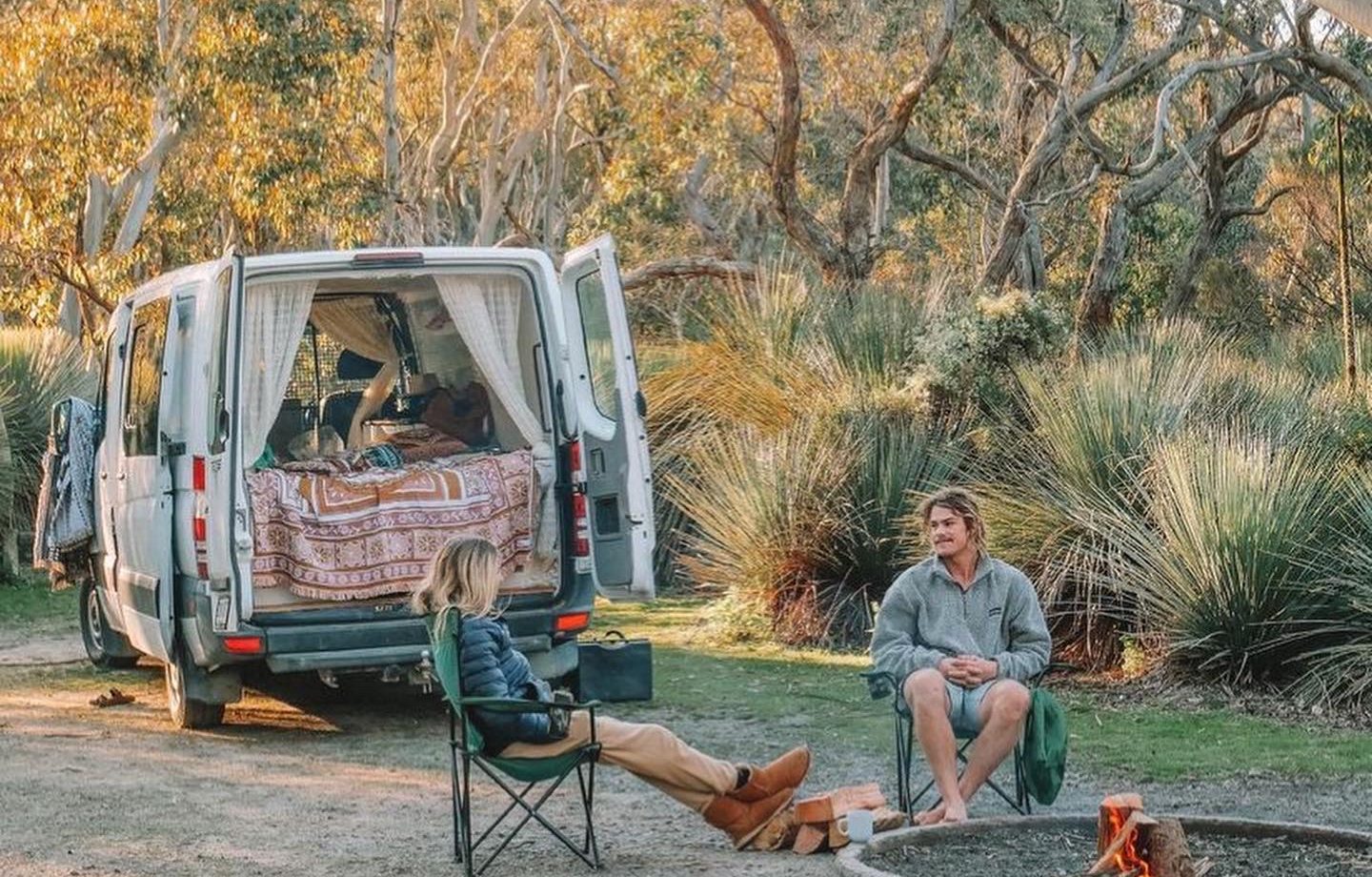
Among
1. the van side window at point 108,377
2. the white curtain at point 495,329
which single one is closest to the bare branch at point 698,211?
the van side window at point 108,377

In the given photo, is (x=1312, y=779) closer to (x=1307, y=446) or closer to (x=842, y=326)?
(x=1307, y=446)

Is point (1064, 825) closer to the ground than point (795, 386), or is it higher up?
closer to the ground

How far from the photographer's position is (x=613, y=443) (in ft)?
30.6

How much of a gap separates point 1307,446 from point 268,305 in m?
5.39

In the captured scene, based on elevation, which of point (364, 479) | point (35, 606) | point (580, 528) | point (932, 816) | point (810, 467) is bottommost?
point (932, 816)

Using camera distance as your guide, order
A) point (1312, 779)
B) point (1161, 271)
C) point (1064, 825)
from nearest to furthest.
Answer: point (1064, 825) → point (1312, 779) → point (1161, 271)

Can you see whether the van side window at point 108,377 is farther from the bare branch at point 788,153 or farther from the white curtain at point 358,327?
the bare branch at point 788,153

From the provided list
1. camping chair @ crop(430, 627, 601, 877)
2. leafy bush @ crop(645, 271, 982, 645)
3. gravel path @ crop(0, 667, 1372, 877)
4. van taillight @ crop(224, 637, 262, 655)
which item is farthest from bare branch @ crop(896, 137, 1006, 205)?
camping chair @ crop(430, 627, 601, 877)

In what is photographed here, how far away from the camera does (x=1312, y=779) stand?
26.0 feet

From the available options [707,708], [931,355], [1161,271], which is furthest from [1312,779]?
[1161,271]

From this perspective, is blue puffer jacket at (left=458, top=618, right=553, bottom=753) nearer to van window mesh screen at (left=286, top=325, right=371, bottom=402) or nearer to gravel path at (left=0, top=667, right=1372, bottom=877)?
gravel path at (left=0, top=667, right=1372, bottom=877)

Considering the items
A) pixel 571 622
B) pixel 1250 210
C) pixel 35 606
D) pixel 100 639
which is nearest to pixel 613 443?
pixel 571 622

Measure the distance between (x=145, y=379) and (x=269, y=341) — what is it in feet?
3.51

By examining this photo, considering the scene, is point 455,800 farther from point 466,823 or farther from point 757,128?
point 757,128
